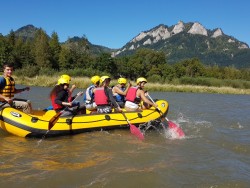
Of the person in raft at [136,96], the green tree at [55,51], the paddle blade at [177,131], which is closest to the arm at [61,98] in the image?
the person in raft at [136,96]

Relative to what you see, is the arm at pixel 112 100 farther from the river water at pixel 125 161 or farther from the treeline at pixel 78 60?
the treeline at pixel 78 60

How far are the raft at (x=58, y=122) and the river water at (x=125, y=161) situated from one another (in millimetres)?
143

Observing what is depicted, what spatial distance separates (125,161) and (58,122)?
6.78ft

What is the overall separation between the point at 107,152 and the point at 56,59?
144 feet

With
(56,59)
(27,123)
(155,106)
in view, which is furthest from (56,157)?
(56,59)

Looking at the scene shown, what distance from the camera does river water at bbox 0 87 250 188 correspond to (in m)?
4.52

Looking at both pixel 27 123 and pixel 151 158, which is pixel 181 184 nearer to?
pixel 151 158

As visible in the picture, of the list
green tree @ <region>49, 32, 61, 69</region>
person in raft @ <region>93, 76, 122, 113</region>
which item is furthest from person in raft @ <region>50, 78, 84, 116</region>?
green tree @ <region>49, 32, 61, 69</region>

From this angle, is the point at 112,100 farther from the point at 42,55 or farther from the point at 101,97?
the point at 42,55

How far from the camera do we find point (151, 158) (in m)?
5.70

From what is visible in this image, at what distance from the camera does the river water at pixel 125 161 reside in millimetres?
4516

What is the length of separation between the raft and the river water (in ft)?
0.47

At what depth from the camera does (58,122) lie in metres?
6.83

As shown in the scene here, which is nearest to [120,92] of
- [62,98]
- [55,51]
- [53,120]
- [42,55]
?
[62,98]
